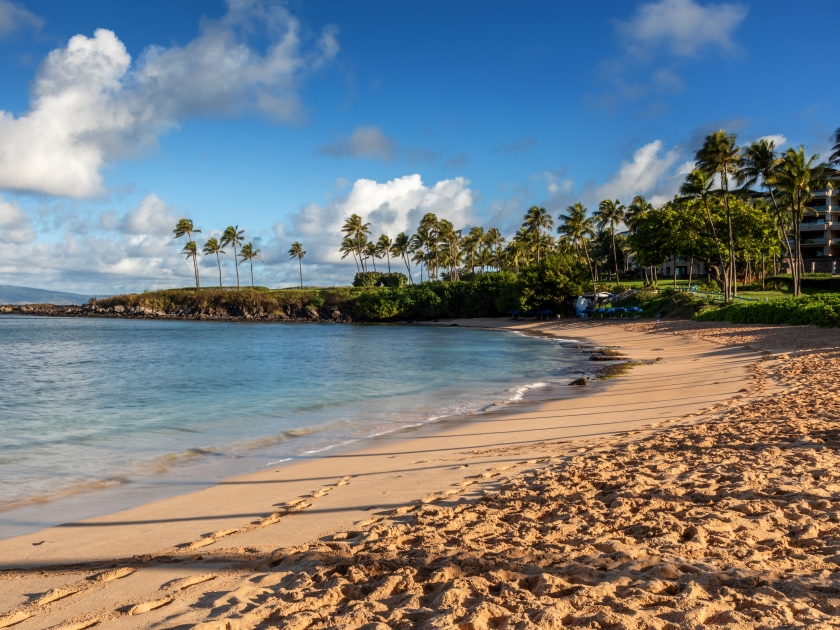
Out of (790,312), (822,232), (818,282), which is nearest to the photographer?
(790,312)

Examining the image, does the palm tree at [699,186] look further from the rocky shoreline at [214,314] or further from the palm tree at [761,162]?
the rocky shoreline at [214,314]

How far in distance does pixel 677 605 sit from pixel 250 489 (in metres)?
6.35

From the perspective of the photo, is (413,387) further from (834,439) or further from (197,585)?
(197,585)

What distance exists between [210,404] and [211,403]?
207 millimetres

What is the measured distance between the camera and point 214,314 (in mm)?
108438

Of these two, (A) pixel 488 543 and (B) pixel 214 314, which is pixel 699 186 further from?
(B) pixel 214 314

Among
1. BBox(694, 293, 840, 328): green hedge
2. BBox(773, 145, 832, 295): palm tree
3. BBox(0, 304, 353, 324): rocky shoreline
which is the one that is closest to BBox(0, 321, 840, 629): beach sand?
BBox(694, 293, 840, 328): green hedge

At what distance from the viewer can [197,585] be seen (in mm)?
4750

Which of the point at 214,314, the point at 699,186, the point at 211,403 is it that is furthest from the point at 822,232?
the point at 214,314

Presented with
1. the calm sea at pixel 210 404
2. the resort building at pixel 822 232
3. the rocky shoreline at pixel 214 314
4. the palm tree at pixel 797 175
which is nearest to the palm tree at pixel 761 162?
the palm tree at pixel 797 175

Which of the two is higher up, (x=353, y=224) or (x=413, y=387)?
(x=353, y=224)

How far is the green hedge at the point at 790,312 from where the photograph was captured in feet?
96.4

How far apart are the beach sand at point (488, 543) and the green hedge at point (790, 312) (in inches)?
910

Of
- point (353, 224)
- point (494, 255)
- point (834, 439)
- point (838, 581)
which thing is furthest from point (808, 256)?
point (838, 581)
